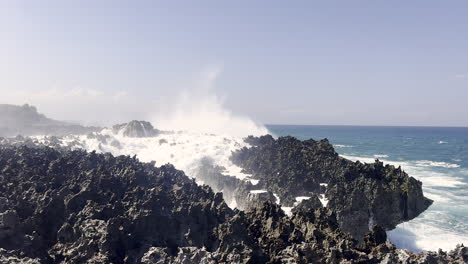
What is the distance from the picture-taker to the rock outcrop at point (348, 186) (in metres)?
34.4

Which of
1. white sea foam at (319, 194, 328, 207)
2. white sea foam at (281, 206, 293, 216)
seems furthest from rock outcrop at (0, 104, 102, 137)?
white sea foam at (319, 194, 328, 207)

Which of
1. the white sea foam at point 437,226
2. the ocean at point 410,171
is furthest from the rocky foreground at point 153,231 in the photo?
the ocean at point 410,171

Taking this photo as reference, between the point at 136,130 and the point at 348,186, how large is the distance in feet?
199

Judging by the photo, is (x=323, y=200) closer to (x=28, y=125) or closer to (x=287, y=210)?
(x=287, y=210)

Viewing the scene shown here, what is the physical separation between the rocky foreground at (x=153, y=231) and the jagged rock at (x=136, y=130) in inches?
2124

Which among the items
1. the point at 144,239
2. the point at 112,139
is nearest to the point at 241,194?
the point at 144,239

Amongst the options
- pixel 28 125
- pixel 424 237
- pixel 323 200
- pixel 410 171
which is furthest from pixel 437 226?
pixel 28 125

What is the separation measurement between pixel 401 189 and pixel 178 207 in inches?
931

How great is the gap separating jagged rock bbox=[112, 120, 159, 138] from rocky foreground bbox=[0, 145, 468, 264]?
177 ft

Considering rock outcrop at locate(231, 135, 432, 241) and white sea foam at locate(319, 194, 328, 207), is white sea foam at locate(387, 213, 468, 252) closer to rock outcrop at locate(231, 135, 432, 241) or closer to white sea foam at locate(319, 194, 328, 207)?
rock outcrop at locate(231, 135, 432, 241)

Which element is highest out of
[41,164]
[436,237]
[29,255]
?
[41,164]

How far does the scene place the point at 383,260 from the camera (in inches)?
715

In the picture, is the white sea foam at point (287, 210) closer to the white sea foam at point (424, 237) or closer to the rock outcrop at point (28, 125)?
the white sea foam at point (424, 237)

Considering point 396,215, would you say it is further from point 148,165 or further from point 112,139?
point 112,139
